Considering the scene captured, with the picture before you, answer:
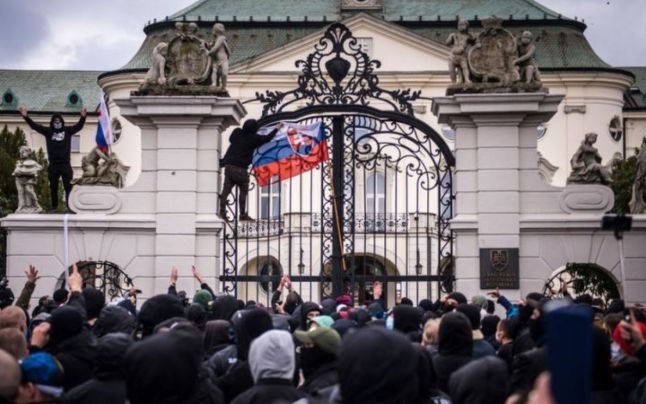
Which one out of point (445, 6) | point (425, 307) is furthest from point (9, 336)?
point (445, 6)

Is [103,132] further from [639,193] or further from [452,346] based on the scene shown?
[452,346]

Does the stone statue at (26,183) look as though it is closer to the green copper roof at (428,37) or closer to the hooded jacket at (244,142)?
the hooded jacket at (244,142)

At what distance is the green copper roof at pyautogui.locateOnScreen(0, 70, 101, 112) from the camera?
74.8 metres

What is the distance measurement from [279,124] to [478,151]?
327 centimetres

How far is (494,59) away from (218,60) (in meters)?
4.33

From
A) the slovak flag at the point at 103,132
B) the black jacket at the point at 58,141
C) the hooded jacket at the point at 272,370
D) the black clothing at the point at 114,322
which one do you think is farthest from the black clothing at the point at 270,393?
the slovak flag at the point at 103,132

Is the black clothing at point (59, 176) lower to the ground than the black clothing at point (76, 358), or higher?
higher

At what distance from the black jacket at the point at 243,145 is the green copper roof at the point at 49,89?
53.7 metres

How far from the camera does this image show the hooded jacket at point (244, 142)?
21188 millimetres

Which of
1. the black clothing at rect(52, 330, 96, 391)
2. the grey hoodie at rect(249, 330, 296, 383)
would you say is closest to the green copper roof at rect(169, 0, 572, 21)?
the black clothing at rect(52, 330, 96, 391)

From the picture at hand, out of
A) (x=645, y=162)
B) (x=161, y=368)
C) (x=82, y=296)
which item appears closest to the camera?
(x=161, y=368)

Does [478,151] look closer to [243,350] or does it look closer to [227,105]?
[227,105]

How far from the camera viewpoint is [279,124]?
72.8 feet

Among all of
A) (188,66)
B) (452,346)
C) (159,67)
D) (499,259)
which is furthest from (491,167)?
(452,346)
